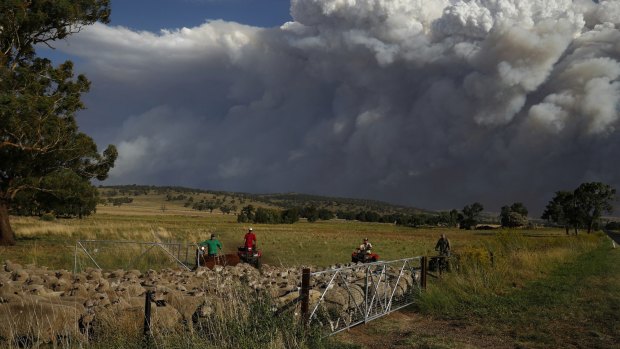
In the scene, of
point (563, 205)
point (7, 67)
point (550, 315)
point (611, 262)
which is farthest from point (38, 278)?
point (563, 205)

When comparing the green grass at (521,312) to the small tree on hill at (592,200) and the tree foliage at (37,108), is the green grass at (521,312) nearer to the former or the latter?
the tree foliage at (37,108)

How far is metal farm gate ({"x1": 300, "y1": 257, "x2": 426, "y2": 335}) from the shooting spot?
35.5ft

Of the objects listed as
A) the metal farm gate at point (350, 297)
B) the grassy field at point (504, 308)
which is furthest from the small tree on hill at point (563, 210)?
the metal farm gate at point (350, 297)

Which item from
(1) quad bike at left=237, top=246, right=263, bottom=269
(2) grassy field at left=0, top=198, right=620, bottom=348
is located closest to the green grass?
(2) grassy field at left=0, top=198, right=620, bottom=348

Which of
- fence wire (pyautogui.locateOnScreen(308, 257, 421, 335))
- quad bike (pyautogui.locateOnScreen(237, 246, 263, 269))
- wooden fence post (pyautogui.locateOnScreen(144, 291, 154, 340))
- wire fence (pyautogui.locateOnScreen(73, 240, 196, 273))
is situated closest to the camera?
wooden fence post (pyautogui.locateOnScreen(144, 291, 154, 340))

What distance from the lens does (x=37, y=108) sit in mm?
26953

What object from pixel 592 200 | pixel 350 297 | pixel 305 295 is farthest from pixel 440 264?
pixel 592 200

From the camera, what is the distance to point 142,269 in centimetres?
2245

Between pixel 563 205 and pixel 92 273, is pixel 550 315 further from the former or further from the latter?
pixel 563 205

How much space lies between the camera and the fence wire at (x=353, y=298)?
11.4 metres

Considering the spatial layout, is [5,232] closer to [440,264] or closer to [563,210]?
[440,264]

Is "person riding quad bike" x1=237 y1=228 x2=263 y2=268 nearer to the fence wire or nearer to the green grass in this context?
the fence wire

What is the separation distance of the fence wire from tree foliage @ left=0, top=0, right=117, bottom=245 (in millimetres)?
19507

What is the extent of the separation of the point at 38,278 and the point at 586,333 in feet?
45.7
